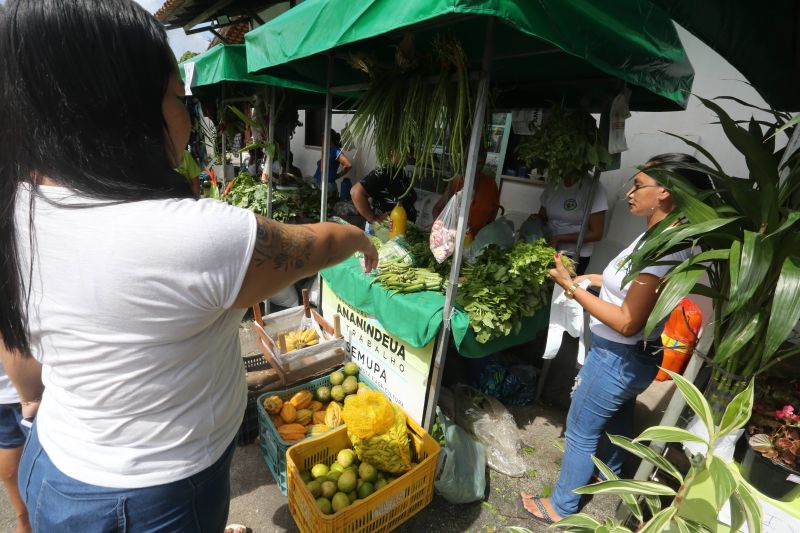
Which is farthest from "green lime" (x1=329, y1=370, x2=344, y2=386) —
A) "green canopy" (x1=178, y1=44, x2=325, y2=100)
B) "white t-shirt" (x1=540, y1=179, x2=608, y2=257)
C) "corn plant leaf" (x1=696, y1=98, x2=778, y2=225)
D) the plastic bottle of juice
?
"green canopy" (x1=178, y1=44, x2=325, y2=100)

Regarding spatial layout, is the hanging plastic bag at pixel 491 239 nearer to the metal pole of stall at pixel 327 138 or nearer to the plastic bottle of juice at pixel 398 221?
the plastic bottle of juice at pixel 398 221

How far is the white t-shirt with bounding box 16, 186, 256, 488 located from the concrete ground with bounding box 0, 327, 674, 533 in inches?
68.7

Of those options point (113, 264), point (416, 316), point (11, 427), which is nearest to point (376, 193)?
point (416, 316)

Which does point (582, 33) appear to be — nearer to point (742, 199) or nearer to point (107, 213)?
point (742, 199)

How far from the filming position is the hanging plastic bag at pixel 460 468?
2.49 metres

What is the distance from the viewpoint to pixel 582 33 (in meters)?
1.57

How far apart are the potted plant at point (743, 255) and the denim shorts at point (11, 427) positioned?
248 cm

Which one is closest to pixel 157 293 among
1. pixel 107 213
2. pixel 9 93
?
pixel 107 213

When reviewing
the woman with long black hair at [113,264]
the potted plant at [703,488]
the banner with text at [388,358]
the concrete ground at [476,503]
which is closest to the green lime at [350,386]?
the banner with text at [388,358]

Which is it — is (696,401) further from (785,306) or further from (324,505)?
(324,505)

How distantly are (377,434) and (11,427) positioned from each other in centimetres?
164

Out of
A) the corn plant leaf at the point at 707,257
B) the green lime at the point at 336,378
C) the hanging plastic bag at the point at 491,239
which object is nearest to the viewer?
the corn plant leaf at the point at 707,257

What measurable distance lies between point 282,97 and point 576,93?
320 centimetres

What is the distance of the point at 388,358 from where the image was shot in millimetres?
2846
